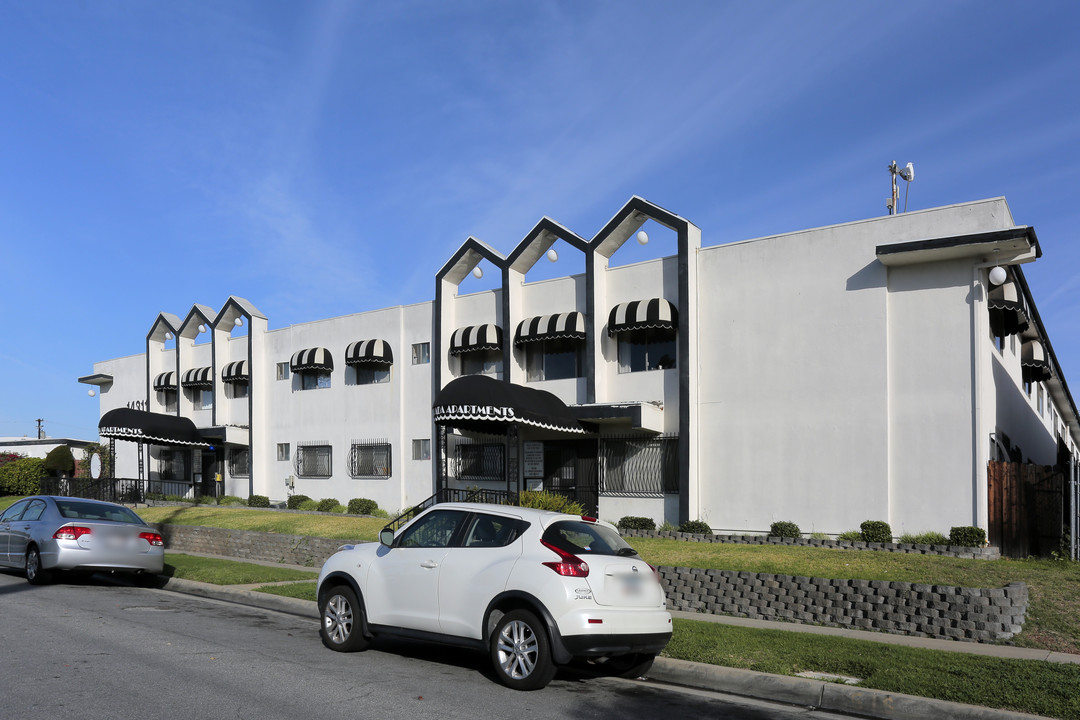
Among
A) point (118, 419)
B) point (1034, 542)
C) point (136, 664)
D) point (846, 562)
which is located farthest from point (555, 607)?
point (118, 419)

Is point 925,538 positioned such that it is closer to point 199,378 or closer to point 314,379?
point 314,379

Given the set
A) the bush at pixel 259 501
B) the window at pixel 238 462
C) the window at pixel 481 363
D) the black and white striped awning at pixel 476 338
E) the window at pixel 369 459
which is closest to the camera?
the black and white striped awning at pixel 476 338

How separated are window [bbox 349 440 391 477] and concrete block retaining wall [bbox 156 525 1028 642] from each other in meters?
16.4

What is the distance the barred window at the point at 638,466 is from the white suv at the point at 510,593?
12.6 m

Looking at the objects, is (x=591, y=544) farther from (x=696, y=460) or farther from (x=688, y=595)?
(x=696, y=460)

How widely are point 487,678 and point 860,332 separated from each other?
1335 centimetres

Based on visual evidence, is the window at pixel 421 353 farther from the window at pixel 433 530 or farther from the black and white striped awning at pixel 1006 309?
the window at pixel 433 530

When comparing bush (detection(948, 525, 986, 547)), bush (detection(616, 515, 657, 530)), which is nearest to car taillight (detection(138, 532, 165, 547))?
bush (detection(616, 515, 657, 530))

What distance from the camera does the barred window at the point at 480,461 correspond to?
25.2 meters

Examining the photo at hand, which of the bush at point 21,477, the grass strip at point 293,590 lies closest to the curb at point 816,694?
the grass strip at point 293,590

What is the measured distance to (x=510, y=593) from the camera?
802 centimetres

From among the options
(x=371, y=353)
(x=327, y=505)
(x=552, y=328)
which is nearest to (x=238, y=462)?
(x=327, y=505)

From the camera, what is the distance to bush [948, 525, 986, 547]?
1695cm

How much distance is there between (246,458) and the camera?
1330 inches
